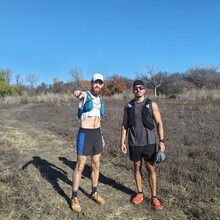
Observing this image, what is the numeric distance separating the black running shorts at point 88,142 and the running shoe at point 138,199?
893 mm

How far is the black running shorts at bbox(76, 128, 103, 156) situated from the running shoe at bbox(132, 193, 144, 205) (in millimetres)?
893

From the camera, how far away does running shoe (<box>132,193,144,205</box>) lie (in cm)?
433

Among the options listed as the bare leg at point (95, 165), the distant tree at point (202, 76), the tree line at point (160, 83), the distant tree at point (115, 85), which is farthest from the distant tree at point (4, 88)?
the bare leg at point (95, 165)

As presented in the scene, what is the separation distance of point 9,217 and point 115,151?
149 inches

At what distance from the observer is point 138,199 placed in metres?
4.36

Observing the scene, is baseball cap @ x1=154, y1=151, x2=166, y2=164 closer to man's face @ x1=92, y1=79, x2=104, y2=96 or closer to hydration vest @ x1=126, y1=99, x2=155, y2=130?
hydration vest @ x1=126, y1=99, x2=155, y2=130

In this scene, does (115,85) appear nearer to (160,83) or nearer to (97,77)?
(160,83)

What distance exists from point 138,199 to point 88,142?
1.15m

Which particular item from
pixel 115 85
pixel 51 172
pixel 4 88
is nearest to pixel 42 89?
pixel 115 85

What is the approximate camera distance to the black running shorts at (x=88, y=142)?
4125 millimetres

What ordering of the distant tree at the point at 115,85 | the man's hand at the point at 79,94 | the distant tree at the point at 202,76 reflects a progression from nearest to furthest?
the man's hand at the point at 79,94 < the distant tree at the point at 202,76 < the distant tree at the point at 115,85

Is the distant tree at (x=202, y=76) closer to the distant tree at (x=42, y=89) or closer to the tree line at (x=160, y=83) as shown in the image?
the tree line at (x=160, y=83)

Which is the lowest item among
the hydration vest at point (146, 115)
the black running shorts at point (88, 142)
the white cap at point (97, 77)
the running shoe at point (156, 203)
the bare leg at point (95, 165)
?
the running shoe at point (156, 203)

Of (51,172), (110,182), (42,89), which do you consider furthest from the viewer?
(42,89)
